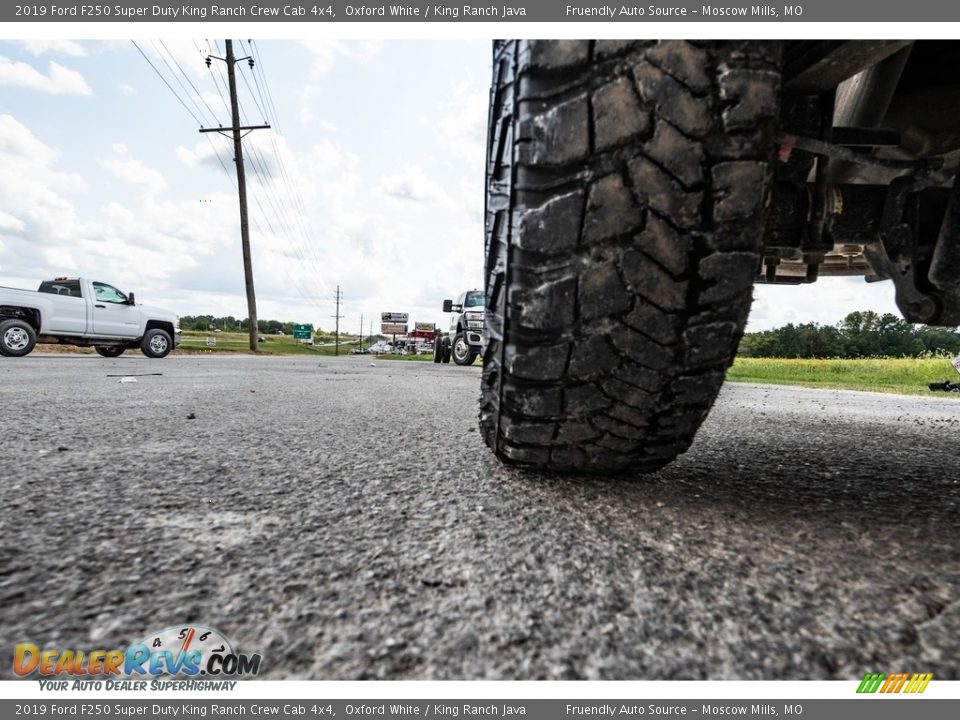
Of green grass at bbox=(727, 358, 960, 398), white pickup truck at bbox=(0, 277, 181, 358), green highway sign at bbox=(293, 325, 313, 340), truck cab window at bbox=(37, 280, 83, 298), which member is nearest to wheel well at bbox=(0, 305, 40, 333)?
white pickup truck at bbox=(0, 277, 181, 358)

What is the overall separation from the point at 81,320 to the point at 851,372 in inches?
560

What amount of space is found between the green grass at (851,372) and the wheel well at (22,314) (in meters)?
11.3

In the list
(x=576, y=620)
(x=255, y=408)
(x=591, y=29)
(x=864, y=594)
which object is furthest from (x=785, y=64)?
Answer: (x=255, y=408)

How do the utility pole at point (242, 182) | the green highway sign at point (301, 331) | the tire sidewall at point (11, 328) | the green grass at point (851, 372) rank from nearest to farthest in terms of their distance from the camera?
the green grass at point (851, 372) < the tire sidewall at point (11, 328) < the utility pole at point (242, 182) < the green highway sign at point (301, 331)

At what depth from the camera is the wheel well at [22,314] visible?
317 inches

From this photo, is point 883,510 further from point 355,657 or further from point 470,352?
point 470,352

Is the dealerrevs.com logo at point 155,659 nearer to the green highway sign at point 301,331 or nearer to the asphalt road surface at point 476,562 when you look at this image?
the asphalt road surface at point 476,562

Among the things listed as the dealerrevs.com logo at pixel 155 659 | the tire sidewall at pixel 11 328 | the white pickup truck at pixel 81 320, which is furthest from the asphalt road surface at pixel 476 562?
the white pickup truck at pixel 81 320

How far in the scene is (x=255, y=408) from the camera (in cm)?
226

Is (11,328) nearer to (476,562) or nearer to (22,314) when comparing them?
(22,314)

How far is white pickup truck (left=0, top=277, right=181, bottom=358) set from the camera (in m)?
7.97

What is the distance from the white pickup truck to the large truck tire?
1021 centimetres

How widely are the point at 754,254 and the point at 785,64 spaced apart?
0.36 metres
